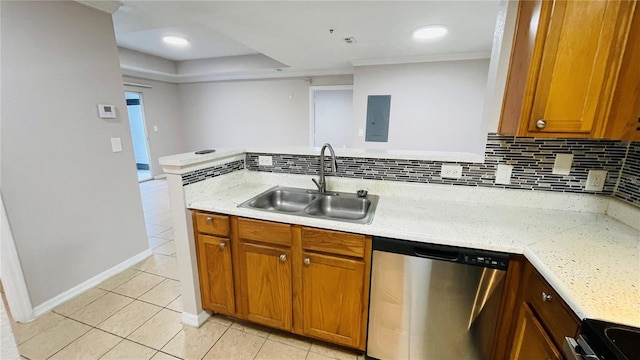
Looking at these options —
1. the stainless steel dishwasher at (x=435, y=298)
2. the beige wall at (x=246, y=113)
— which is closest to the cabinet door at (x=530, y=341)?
the stainless steel dishwasher at (x=435, y=298)

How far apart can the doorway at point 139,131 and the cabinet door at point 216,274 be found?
519 cm

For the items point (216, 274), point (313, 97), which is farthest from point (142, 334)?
point (313, 97)

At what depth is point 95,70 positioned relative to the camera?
83.9 inches

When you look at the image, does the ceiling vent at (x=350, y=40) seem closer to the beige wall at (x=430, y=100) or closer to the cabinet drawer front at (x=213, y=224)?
the beige wall at (x=430, y=100)

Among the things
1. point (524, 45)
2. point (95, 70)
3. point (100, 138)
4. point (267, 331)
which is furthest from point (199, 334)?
point (524, 45)

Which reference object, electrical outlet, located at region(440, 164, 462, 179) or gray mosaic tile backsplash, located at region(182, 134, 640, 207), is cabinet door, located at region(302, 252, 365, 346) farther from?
electrical outlet, located at region(440, 164, 462, 179)

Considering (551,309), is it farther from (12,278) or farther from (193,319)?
(12,278)

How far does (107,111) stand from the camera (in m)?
2.23

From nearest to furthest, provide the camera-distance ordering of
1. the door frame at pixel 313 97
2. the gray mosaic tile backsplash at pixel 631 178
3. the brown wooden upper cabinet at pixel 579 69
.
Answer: the brown wooden upper cabinet at pixel 579 69 → the gray mosaic tile backsplash at pixel 631 178 → the door frame at pixel 313 97

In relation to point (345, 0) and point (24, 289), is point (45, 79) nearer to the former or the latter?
point (24, 289)

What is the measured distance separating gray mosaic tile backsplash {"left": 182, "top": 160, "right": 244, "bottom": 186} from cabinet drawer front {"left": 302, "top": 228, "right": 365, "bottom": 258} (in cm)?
81

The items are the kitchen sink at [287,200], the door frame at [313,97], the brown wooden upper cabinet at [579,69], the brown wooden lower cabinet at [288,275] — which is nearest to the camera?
the brown wooden upper cabinet at [579,69]

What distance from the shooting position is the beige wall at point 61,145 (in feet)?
5.63

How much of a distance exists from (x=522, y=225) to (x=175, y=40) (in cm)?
470
